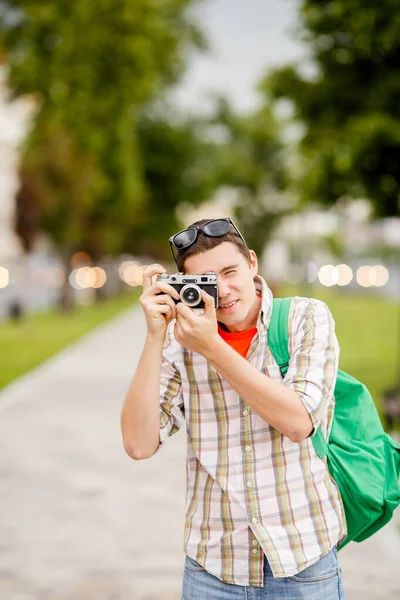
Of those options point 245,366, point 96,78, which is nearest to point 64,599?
point 245,366

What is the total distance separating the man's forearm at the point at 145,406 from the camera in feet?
7.72

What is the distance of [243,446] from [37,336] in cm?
2242

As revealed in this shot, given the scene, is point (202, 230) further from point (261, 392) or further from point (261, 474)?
point (261, 474)

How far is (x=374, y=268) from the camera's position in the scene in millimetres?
60938

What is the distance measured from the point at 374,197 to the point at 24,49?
11.2 meters

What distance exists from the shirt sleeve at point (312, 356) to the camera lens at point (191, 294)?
31 cm

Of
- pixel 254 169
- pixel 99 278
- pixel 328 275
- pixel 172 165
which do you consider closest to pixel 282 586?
pixel 172 165

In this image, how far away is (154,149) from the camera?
3912 cm

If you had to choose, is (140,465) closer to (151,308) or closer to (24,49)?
(151,308)

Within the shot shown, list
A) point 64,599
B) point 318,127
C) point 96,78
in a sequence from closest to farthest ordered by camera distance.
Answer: point 64,599
point 318,127
point 96,78

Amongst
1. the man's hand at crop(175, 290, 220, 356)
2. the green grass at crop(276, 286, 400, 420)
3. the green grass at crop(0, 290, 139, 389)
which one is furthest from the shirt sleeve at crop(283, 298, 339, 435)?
the green grass at crop(0, 290, 139, 389)

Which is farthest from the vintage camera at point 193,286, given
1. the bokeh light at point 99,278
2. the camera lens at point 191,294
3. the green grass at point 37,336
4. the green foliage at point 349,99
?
the bokeh light at point 99,278

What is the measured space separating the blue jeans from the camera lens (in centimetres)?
71

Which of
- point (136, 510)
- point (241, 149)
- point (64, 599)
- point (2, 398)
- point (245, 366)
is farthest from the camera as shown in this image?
point (241, 149)
